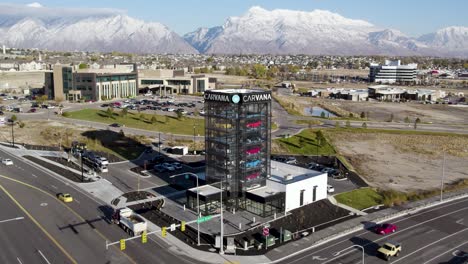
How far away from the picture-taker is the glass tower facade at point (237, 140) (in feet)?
206

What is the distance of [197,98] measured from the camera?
7539 inches

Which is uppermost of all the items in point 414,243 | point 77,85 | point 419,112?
point 77,85

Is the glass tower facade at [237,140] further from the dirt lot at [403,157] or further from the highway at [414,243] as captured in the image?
the dirt lot at [403,157]

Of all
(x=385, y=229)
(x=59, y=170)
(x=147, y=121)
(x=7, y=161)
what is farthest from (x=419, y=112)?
(x=7, y=161)

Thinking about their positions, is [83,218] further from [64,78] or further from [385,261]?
[64,78]

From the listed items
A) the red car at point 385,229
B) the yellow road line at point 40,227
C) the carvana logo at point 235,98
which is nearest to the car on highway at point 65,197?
the yellow road line at point 40,227

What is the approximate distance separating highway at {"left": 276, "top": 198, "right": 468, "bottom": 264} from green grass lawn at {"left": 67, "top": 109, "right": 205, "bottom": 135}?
68136mm

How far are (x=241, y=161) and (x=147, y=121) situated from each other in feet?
239

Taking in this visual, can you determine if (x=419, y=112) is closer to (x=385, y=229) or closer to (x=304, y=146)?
(x=304, y=146)

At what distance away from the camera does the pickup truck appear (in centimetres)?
4975

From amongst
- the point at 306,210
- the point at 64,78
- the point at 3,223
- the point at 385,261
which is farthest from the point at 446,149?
the point at 64,78

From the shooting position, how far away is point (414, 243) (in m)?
54.4

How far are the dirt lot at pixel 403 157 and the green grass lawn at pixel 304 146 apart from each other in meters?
3.50

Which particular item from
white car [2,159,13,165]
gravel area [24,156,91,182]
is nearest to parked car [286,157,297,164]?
gravel area [24,156,91,182]
